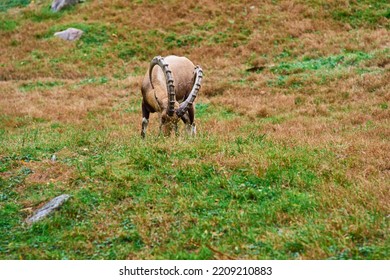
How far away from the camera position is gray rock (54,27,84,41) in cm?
3228

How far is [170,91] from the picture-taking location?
1225 cm

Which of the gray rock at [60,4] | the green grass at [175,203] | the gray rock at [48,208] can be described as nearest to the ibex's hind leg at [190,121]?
the green grass at [175,203]

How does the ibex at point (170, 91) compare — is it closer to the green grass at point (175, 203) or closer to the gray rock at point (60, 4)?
the green grass at point (175, 203)

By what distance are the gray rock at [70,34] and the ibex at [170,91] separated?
1885cm

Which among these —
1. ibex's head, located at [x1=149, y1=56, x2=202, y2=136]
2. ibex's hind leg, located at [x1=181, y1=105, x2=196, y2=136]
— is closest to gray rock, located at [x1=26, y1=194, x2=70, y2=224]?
ibex's head, located at [x1=149, y1=56, x2=202, y2=136]

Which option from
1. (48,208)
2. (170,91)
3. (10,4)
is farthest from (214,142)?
(10,4)

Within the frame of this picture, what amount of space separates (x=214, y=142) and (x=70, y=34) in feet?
78.5

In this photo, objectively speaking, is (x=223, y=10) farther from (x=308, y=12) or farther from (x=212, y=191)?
(x=212, y=191)

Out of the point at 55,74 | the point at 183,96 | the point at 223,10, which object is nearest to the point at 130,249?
the point at 183,96

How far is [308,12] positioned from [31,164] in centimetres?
2528

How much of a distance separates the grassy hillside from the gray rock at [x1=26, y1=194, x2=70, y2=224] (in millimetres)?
141

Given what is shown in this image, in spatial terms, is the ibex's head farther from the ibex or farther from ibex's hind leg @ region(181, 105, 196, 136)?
ibex's hind leg @ region(181, 105, 196, 136)

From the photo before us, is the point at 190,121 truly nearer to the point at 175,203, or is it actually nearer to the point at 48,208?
the point at 175,203

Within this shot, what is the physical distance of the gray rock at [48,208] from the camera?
8.34m
